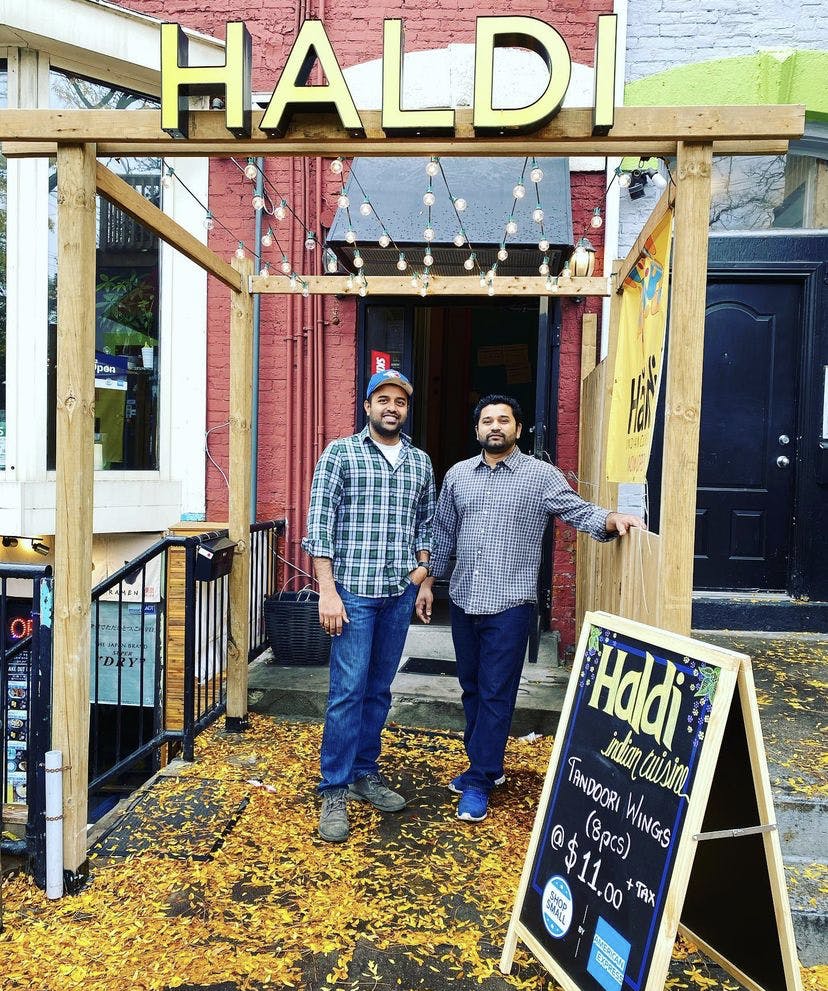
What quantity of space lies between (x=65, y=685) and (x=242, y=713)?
1866 millimetres

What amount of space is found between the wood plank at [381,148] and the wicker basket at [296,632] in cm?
356

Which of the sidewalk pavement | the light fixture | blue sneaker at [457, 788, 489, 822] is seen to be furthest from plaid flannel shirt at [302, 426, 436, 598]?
the light fixture

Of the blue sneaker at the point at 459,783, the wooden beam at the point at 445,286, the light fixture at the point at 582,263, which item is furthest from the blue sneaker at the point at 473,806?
the light fixture at the point at 582,263

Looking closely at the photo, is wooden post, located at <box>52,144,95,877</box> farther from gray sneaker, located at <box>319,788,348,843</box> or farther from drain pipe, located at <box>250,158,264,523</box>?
drain pipe, located at <box>250,158,264,523</box>

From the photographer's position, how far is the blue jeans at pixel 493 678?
3.47 m

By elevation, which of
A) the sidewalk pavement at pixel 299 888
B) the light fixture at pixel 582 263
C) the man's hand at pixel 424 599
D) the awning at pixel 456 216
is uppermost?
the awning at pixel 456 216

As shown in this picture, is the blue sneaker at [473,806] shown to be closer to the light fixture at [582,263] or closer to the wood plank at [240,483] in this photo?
the wood plank at [240,483]

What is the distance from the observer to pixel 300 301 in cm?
638

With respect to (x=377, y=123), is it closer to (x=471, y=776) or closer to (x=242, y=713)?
(x=471, y=776)

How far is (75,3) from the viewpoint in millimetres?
5734

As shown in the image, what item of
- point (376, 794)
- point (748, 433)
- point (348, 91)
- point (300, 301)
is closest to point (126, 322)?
point (300, 301)

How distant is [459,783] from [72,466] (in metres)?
2.34

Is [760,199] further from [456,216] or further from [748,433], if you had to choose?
[456,216]

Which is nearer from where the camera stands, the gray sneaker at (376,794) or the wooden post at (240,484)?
the gray sneaker at (376,794)
